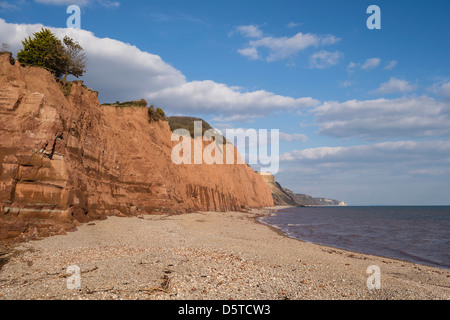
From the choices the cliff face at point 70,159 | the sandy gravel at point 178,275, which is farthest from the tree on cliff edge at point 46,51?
the sandy gravel at point 178,275

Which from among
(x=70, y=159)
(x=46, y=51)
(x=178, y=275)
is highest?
(x=46, y=51)

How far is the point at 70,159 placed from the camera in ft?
64.7

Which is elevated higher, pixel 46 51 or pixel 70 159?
pixel 46 51

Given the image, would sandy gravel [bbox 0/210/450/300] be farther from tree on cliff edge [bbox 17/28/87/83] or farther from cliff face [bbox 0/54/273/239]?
tree on cliff edge [bbox 17/28/87/83]

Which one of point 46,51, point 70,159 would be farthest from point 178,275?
point 46,51

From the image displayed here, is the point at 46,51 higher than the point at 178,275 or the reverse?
higher

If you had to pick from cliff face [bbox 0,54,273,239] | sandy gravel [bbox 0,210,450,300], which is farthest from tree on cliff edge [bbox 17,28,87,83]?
sandy gravel [bbox 0,210,450,300]

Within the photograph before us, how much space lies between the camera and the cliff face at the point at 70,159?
15.6 m

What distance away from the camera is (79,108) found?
916 inches

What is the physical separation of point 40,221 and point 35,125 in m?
5.89

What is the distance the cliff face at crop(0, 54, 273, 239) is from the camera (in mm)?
15609

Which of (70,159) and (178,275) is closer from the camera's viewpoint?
(178,275)

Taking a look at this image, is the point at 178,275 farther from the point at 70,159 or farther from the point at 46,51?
the point at 46,51

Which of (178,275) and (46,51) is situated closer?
(178,275)
